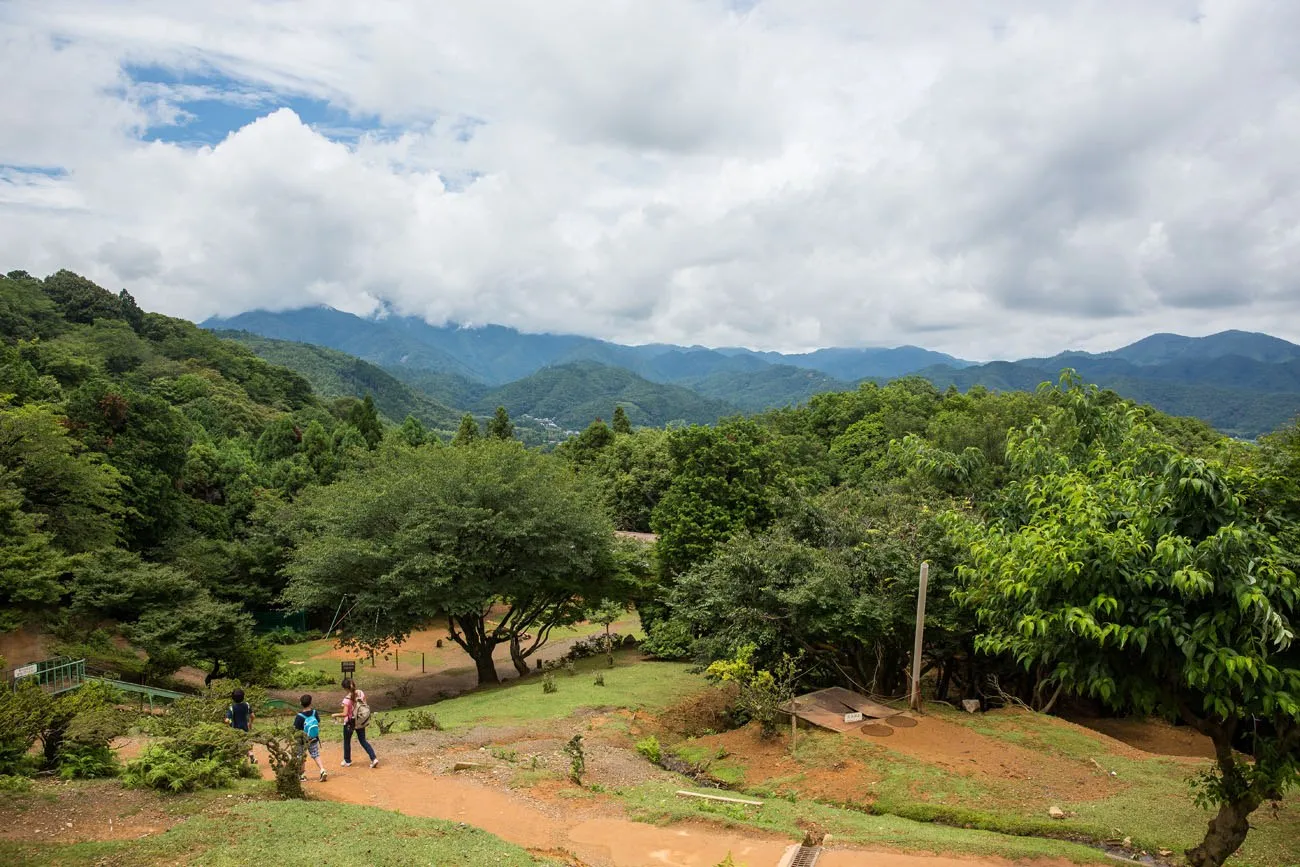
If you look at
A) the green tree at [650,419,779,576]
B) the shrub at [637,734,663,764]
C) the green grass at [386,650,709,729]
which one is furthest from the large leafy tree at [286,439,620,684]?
the shrub at [637,734,663,764]

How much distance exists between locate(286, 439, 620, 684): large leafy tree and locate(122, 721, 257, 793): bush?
8.17 metres

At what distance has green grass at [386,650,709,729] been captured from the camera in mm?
15914

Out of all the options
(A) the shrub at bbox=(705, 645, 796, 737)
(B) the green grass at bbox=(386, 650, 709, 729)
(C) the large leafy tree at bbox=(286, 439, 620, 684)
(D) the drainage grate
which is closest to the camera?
(D) the drainage grate

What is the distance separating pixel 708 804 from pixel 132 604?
70.1ft

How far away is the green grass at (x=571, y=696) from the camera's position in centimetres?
1591

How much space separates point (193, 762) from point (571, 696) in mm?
8959

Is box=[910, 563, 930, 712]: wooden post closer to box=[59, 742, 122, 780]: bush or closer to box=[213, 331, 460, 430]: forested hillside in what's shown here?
box=[59, 742, 122, 780]: bush

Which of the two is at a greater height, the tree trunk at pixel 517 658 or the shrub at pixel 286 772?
the shrub at pixel 286 772

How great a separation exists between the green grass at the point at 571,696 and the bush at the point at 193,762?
502 cm

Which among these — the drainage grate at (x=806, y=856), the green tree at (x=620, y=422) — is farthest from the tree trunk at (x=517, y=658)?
the green tree at (x=620, y=422)

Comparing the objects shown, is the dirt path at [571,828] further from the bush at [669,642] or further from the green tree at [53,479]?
the green tree at [53,479]

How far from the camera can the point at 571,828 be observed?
9672 mm

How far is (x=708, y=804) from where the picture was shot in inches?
407

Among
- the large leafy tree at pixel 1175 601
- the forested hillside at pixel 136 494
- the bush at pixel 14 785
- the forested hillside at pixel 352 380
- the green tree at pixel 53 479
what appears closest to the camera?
the large leafy tree at pixel 1175 601
